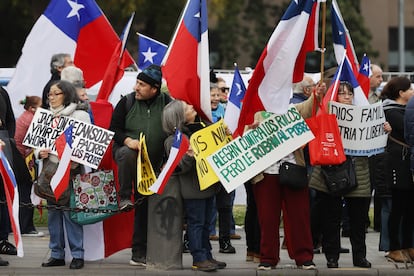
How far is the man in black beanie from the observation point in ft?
37.9

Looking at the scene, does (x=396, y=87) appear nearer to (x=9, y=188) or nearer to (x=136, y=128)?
(x=136, y=128)

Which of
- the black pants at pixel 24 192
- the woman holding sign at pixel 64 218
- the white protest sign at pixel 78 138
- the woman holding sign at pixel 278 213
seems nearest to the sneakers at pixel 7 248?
the black pants at pixel 24 192

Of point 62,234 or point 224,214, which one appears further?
point 224,214

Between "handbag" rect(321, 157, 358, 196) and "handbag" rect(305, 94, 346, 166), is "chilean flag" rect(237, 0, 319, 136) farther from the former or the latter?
Answer: "handbag" rect(321, 157, 358, 196)

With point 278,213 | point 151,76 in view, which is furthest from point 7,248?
point 278,213

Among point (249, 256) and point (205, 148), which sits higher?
point (205, 148)

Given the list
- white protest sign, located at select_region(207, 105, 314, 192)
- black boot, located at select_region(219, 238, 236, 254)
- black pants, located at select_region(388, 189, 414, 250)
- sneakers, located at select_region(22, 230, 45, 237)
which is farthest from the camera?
sneakers, located at select_region(22, 230, 45, 237)

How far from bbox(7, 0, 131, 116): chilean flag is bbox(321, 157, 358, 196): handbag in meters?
2.91

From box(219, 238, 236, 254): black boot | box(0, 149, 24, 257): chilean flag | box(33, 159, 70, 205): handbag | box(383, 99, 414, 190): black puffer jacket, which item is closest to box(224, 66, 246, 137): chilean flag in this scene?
box(383, 99, 414, 190): black puffer jacket

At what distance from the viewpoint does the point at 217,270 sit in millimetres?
11625

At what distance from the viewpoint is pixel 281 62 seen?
37.3 feet

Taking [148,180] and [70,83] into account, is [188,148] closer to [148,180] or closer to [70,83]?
[148,180]

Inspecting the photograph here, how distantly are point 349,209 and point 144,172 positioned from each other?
7.21 feet

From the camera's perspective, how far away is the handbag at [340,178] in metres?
11.7
